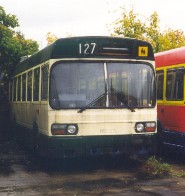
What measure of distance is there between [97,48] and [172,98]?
296cm

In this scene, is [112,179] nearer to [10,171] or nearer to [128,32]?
[10,171]

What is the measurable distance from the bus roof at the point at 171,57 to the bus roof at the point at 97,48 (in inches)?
55.4

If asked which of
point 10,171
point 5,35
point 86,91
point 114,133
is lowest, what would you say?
point 10,171

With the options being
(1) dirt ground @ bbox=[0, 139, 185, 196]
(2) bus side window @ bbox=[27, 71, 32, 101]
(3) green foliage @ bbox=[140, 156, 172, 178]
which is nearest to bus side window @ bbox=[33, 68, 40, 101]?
(2) bus side window @ bbox=[27, 71, 32, 101]

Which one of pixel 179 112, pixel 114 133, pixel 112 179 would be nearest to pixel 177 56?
pixel 179 112

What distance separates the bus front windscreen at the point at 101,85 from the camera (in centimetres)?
1073

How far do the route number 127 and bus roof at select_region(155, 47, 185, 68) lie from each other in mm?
2640

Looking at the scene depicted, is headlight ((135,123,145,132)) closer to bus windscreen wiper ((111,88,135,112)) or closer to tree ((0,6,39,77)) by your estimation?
bus windscreen wiper ((111,88,135,112))

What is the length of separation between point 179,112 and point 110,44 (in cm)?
273

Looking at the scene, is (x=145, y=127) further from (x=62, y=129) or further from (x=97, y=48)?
(x=97, y=48)

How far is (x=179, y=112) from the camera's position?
12.5m

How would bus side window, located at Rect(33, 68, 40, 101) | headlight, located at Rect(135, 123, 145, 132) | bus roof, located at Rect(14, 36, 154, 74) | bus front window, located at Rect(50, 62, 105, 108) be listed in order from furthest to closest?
bus side window, located at Rect(33, 68, 40, 101) → headlight, located at Rect(135, 123, 145, 132) → bus roof, located at Rect(14, 36, 154, 74) → bus front window, located at Rect(50, 62, 105, 108)

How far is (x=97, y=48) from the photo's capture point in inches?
437

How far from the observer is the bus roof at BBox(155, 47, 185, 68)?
41.1 feet
